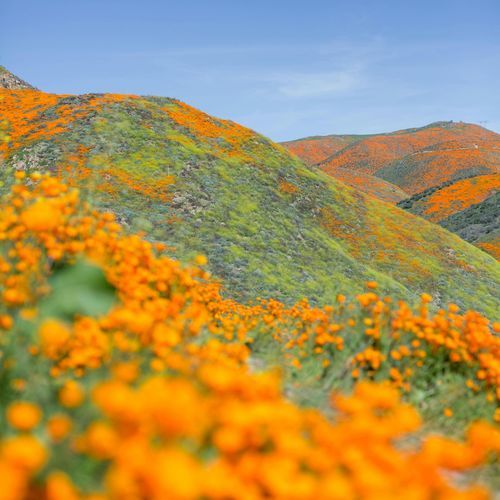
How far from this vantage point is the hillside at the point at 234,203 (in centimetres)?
1650

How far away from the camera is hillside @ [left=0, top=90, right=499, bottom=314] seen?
1650 centimetres

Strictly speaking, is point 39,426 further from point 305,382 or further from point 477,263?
point 477,263

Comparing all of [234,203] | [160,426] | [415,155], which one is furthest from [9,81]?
[415,155]

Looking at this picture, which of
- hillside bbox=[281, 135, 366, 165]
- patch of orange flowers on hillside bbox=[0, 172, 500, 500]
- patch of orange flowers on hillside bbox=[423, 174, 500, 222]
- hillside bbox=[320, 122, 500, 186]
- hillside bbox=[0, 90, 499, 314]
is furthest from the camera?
hillside bbox=[281, 135, 366, 165]

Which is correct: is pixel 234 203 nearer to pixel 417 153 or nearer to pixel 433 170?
pixel 433 170

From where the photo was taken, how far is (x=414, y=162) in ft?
329

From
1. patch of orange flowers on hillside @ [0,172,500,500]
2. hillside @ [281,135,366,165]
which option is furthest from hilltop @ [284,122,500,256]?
patch of orange flowers on hillside @ [0,172,500,500]

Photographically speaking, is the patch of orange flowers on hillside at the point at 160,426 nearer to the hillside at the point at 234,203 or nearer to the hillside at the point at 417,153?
the hillside at the point at 234,203

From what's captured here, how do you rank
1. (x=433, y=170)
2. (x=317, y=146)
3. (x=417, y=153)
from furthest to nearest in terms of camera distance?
(x=317, y=146), (x=417, y=153), (x=433, y=170)

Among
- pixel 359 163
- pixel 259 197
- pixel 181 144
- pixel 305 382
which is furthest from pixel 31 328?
pixel 359 163

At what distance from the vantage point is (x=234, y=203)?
63.2 ft

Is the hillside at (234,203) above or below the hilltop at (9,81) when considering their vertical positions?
below

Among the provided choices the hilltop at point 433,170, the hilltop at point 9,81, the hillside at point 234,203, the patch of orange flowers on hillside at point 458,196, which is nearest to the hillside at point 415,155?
the hilltop at point 433,170

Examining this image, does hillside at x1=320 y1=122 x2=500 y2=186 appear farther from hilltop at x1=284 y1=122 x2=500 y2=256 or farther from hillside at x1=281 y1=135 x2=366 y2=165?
hillside at x1=281 y1=135 x2=366 y2=165
